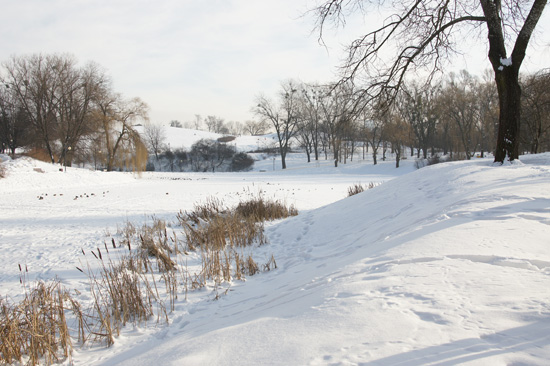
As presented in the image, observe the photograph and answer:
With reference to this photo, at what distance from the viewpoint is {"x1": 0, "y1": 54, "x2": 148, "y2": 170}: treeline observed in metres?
29.4

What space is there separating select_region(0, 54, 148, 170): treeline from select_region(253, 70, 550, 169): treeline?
20.2 meters

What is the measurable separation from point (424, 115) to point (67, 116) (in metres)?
37.7

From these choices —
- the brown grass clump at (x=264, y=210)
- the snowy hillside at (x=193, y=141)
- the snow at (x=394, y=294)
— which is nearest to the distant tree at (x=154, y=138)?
the snowy hillside at (x=193, y=141)

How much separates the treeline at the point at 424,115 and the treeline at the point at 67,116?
20.2 m

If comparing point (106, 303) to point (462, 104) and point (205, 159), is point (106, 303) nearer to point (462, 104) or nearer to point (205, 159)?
point (462, 104)

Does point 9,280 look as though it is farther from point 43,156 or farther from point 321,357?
point 43,156

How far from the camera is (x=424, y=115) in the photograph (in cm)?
3625

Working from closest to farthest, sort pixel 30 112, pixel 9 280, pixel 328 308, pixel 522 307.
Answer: pixel 522 307, pixel 328 308, pixel 9 280, pixel 30 112

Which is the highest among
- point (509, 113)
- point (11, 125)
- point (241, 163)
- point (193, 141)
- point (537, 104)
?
point (193, 141)

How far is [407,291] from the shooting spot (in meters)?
2.42

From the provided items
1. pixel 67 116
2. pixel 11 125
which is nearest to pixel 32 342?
pixel 67 116

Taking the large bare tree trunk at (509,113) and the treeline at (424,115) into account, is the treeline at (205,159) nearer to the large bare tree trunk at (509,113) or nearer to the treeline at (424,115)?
the treeline at (424,115)

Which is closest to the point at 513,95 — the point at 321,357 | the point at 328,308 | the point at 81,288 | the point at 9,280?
the point at 328,308

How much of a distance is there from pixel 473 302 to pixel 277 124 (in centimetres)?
4760
